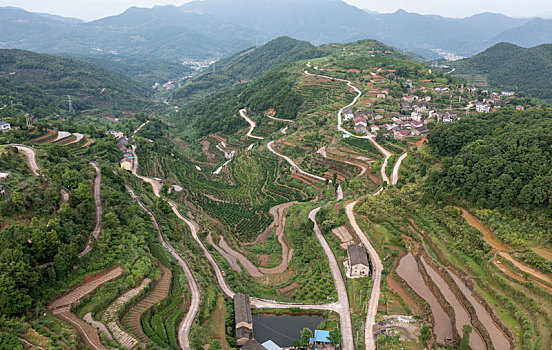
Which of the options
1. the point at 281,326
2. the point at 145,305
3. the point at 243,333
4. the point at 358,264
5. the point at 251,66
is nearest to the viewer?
the point at 243,333

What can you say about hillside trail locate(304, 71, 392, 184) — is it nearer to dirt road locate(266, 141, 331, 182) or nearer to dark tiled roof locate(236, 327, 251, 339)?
dirt road locate(266, 141, 331, 182)

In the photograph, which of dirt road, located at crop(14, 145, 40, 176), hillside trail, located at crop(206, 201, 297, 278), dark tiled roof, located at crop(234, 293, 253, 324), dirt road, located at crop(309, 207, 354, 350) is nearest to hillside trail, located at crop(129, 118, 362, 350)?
dirt road, located at crop(309, 207, 354, 350)

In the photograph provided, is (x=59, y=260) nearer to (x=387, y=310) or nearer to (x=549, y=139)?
(x=387, y=310)

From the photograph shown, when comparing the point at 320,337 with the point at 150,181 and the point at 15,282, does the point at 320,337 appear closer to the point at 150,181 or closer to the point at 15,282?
the point at 15,282

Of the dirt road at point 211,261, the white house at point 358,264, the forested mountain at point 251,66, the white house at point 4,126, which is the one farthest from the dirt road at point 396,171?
the forested mountain at point 251,66

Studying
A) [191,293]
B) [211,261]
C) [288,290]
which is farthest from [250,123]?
[191,293]

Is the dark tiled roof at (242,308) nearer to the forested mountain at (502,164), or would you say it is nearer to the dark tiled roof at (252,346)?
the dark tiled roof at (252,346)
